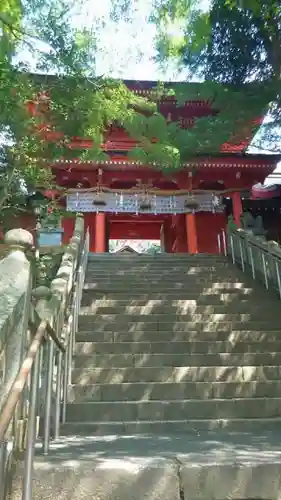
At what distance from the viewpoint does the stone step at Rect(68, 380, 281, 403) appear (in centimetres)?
431

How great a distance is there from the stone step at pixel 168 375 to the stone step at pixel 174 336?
2.41 ft

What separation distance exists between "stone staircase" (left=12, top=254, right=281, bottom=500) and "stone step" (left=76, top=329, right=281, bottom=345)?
0.04ft

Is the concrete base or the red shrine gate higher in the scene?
the red shrine gate

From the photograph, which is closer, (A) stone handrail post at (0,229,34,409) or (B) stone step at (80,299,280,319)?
(A) stone handrail post at (0,229,34,409)

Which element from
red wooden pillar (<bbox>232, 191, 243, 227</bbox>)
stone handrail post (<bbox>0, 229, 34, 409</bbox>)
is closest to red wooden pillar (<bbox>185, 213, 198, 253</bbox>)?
red wooden pillar (<bbox>232, 191, 243, 227</bbox>)

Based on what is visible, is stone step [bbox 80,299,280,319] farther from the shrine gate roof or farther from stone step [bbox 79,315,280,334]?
the shrine gate roof

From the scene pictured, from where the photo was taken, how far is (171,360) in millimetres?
4910

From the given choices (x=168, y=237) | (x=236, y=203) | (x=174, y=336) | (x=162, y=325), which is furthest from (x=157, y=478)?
(x=168, y=237)

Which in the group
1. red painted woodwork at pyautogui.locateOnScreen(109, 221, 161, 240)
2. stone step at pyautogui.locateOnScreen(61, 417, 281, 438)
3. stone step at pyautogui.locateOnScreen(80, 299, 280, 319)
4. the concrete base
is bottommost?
the concrete base

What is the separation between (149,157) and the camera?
8.80 m

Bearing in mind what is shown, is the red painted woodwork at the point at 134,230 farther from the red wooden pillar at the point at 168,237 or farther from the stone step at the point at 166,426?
the stone step at the point at 166,426

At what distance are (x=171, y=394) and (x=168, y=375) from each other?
0.29 m

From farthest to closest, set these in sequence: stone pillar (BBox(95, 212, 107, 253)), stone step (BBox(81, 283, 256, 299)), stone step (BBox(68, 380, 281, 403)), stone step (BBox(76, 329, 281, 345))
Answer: stone pillar (BBox(95, 212, 107, 253)) < stone step (BBox(81, 283, 256, 299)) < stone step (BBox(76, 329, 281, 345)) < stone step (BBox(68, 380, 281, 403))

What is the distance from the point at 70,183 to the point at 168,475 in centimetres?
1289
